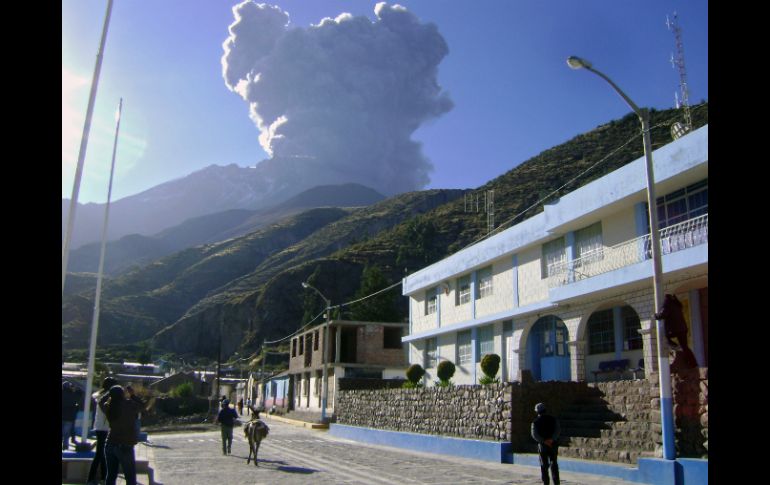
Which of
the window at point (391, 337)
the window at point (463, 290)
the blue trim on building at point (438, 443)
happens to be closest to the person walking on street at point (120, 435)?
the blue trim on building at point (438, 443)

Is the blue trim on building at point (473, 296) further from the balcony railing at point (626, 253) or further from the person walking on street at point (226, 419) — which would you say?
the person walking on street at point (226, 419)

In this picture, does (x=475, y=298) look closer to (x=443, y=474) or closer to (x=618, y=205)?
(x=618, y=205)

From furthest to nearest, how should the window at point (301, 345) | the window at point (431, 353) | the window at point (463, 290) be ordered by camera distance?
the window at point (301, 345)
the window at point (431, 353)
the window at point (463, 290)

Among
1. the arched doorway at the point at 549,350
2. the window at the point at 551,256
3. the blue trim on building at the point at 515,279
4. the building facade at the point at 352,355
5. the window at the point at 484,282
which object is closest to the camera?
the window at the point at 551,256

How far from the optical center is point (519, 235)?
80.7ft

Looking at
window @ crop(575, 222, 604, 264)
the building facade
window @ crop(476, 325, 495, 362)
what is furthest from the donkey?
the building facade

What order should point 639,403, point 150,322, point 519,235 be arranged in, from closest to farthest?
point 639,403 → point 519,235 → point 150,322

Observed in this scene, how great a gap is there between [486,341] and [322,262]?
3214 inches

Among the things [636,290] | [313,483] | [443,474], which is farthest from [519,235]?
[313,483]

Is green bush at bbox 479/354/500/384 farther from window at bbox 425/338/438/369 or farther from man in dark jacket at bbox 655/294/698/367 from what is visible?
man in dark jacket at bbox 655/294/698/367

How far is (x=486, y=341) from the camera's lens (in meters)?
27.3

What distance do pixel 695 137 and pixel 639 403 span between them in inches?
265

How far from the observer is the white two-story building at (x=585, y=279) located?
54.9 ft
